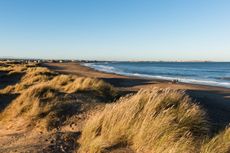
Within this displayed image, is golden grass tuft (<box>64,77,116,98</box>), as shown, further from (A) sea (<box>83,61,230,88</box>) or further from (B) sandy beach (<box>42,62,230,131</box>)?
(A) sea (<box>83,61,230,88</box>)

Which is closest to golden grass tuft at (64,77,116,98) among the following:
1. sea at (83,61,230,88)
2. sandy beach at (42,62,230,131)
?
sandy beach at (42,62,230,131)

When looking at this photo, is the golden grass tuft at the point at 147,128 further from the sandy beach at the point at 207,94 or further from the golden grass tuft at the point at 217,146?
the sandy beach at the point at 207,94

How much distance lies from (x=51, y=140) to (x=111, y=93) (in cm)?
782

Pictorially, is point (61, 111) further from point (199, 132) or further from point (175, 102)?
point (199, 132)

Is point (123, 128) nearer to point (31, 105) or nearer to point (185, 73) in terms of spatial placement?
point (31, 105)

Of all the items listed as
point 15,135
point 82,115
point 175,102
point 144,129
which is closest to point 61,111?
point 82,115

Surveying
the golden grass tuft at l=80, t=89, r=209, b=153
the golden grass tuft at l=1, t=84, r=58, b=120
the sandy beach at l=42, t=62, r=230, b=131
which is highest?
the golden grass tuft at l=80, t=89, r=209, b=153

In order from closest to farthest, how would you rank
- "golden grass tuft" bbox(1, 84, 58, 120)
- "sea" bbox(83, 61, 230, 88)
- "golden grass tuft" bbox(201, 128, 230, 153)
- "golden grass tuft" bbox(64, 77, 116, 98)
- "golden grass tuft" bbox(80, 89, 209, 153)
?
"golden grass tuft" bbox(201, 128, 230, 153) < "golden grass tuft" bbox(80, 89, 209, 153) < "golden grass tuft" bbox(1, 84, 58, 120) < "golden grass tuft" bbox(64, 77, 116, 98) < "sea" bbox(83, 61, 230, 88)

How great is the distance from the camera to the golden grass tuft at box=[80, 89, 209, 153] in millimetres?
5469

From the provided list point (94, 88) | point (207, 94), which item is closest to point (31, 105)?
point (94, 88)

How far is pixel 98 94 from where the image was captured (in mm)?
13867

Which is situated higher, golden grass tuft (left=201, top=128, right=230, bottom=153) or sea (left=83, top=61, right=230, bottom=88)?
golden grass tuft (left=201, top=128, right=230, bottom=153)

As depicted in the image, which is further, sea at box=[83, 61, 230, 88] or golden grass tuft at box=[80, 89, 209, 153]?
sea at box=[83, 61, 230, 88]

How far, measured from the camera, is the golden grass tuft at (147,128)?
5.47 m
